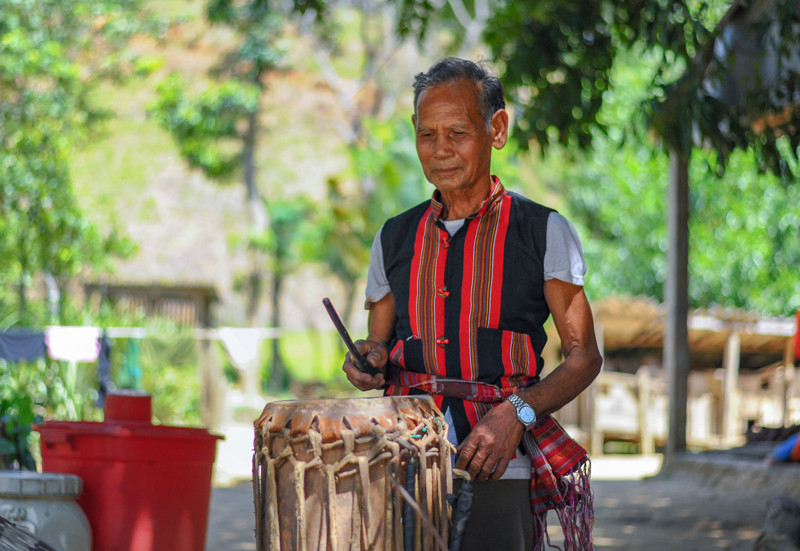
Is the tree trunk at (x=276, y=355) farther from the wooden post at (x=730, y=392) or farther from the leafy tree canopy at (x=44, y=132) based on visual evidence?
the wooden post at (x=730, y=392)

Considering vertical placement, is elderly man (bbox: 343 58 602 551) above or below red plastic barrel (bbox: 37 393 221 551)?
above

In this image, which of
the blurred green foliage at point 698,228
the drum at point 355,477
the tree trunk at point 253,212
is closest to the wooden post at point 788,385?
the blurred green foliage at point 698,228

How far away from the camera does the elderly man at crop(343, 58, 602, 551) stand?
228 cm

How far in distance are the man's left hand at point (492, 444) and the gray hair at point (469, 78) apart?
67 cm

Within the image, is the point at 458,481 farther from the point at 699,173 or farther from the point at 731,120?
the point at 699,173

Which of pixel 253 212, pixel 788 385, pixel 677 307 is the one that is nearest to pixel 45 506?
pixel 677 307

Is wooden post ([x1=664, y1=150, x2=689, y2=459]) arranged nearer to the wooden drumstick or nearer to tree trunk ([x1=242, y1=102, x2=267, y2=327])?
the wooden drumstick

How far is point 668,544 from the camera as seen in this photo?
664 centimetres

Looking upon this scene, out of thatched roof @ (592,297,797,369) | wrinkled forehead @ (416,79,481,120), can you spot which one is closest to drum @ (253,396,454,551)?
wrinkled forehead @ (416,79,481,120)

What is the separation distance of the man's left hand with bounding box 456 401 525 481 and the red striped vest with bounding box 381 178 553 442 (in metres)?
0.11

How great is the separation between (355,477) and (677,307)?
8.43 meters

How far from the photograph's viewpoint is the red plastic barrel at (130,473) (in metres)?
3.73

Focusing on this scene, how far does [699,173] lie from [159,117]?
11.4 m

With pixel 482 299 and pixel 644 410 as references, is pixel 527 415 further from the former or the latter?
pixel 644 410
